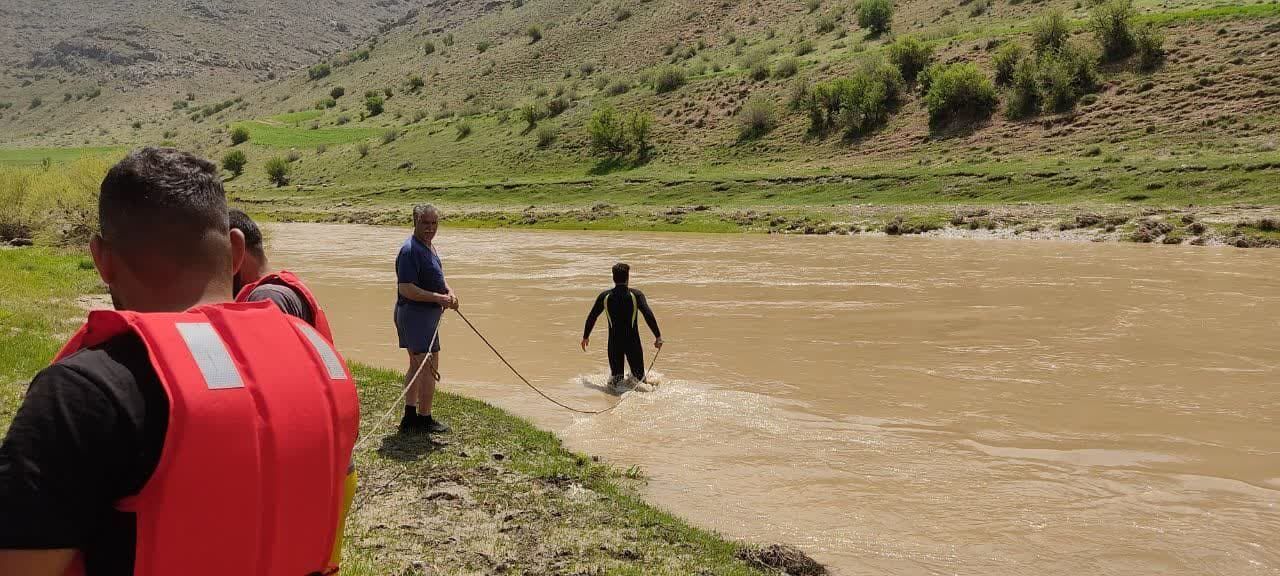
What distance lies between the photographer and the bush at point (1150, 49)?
4756 cm

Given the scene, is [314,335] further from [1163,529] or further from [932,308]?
[932,308]

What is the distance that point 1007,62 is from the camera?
174 ft

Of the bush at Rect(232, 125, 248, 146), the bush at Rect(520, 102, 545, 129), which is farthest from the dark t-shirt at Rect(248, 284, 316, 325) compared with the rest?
the bush at Rect(232, 125, 248, 146)

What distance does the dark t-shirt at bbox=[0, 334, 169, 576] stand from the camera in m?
1.57

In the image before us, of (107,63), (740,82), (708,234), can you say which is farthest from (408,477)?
(107,63)

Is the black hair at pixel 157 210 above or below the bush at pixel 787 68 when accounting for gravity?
below

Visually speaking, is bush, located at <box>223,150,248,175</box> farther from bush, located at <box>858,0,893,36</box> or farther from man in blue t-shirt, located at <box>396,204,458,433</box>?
man in blue t-shirt, located at <box>396,204,458,433</box>

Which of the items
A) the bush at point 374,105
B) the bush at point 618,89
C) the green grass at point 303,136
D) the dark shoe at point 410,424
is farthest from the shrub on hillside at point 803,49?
the dark shoe at point 410,424

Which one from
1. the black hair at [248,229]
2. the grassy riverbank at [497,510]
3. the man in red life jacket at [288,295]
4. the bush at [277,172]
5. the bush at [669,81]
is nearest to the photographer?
the man in red life jacket at [288,295]

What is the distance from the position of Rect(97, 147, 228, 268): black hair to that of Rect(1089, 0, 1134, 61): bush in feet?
185

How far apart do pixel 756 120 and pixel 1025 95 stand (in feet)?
56.4

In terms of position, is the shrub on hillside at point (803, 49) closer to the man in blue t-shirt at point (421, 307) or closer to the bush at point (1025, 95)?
the bush at point (1025, 95)

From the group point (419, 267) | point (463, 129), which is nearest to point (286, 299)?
point (419, 267)

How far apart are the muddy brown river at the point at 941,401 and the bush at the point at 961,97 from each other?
1102 inches
